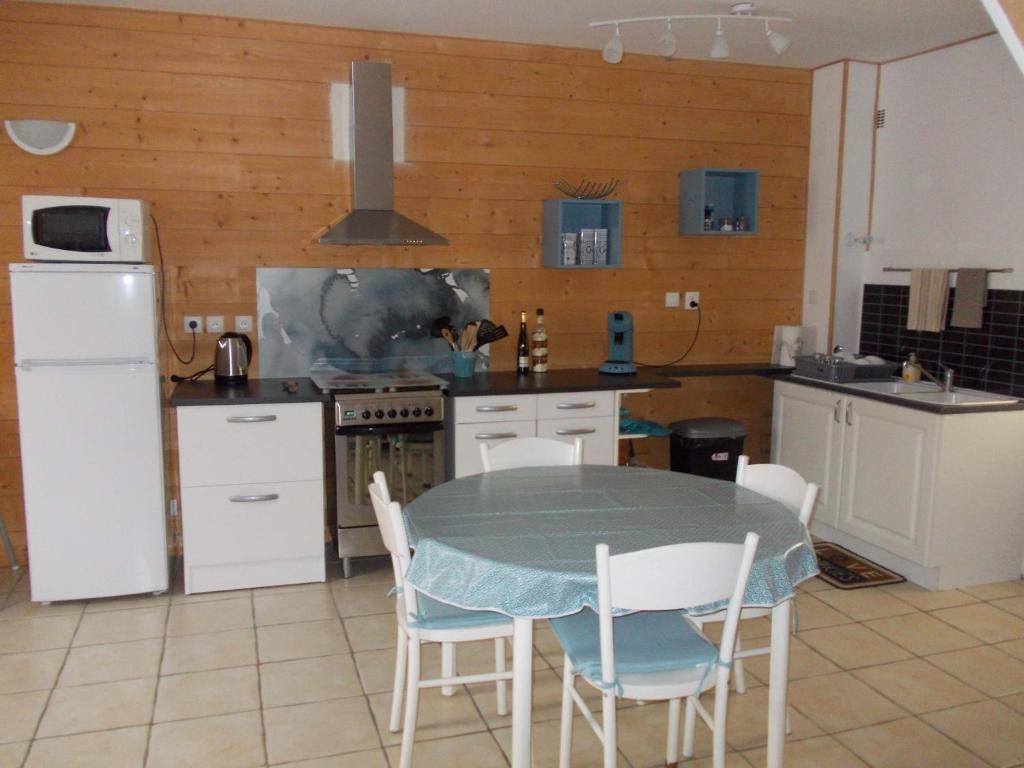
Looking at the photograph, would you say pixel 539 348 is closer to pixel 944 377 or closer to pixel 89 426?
pixel 944 377

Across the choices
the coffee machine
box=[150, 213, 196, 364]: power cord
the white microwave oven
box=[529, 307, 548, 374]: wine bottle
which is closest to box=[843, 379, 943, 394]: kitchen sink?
the coffee machine

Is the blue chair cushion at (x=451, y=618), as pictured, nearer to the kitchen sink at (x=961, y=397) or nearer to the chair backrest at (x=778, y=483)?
the chair backrest at (x=778, y=483)

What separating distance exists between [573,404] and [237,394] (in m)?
1.53

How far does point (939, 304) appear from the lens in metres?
4.29

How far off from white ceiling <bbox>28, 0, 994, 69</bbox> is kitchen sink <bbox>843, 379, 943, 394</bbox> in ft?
5.57

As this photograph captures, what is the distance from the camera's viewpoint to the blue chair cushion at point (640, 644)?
82.7 inches

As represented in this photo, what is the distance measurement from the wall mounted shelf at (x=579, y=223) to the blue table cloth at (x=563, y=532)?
190 centimetres

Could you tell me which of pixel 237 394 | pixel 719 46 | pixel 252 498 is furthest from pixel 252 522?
pixel 719 46

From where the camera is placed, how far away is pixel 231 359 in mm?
4031

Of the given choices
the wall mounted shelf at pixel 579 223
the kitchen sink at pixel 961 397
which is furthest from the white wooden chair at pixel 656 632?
the wall mounted shelf at pixel 579 223

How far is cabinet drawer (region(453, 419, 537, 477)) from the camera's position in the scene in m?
4.02

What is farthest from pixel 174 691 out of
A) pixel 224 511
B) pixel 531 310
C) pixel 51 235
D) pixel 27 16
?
pixel 27 16

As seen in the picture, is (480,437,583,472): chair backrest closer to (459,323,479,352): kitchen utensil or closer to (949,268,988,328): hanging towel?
(459,323,479,352): kitchen utensil

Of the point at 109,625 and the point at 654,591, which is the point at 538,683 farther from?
the point at 109,625
